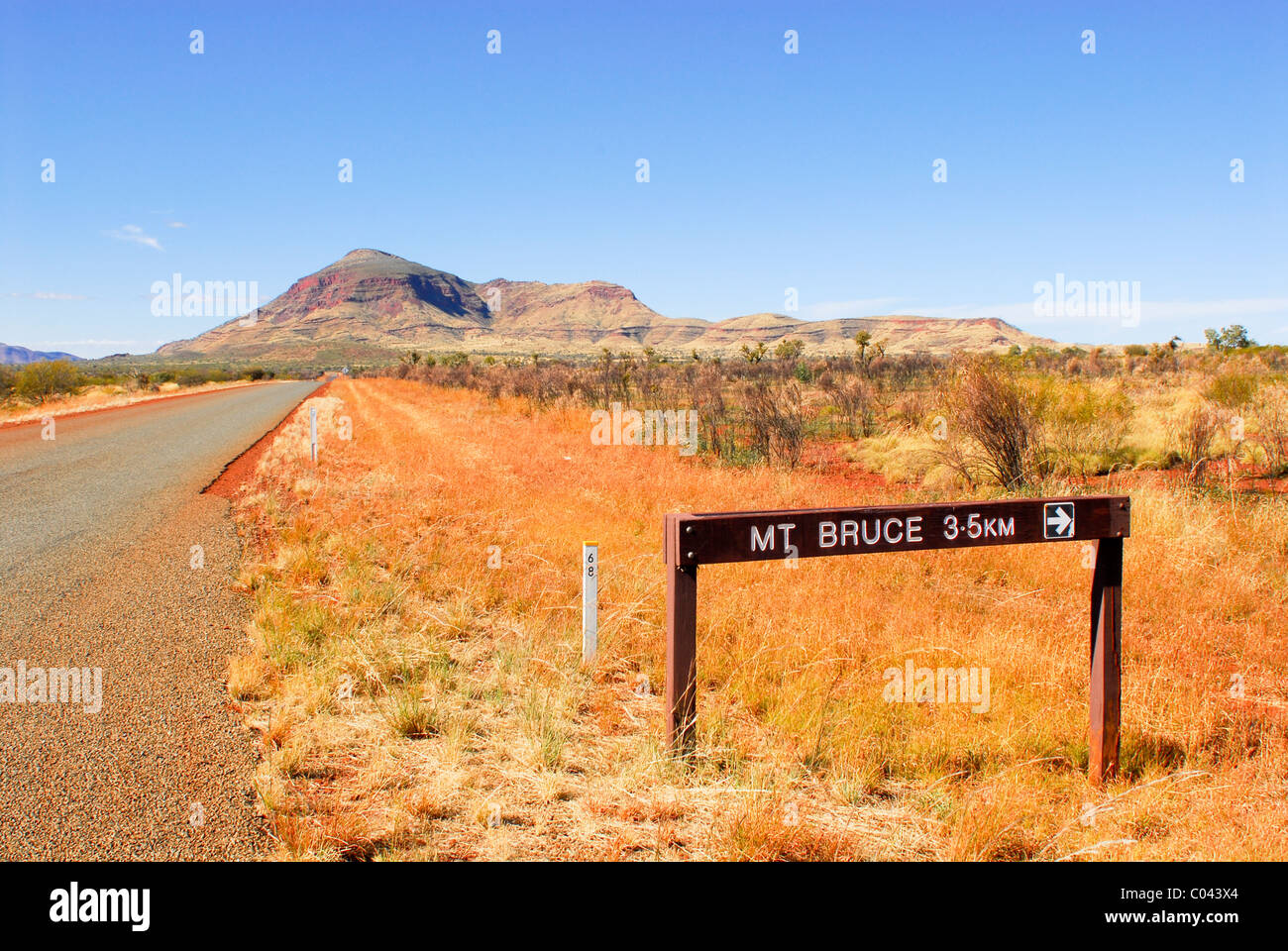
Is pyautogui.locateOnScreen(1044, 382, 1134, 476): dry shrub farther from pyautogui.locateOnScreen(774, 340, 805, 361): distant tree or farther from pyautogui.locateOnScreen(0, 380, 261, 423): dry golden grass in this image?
pyautogui.locateOnScreen(774, 340, 805, 361): distant tree

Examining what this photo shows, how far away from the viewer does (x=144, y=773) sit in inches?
141

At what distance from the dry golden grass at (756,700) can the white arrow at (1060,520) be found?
46.5 inches

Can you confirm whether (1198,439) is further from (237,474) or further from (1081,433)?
(237,474)

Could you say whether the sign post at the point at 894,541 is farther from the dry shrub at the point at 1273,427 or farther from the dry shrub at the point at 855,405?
the dry shrub at the point at 855,405

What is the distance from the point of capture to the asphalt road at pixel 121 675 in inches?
125

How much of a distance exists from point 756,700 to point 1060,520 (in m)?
1.96

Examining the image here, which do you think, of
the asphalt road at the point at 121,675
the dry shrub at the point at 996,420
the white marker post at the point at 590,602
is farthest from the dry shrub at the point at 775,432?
the asphalt road at the point at 121,675

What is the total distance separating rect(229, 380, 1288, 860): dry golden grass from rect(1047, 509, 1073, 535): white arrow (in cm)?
118

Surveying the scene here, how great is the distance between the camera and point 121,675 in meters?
4.79

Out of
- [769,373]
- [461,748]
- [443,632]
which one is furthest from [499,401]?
[461,748]

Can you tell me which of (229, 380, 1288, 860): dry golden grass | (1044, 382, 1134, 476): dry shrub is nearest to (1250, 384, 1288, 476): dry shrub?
(1044, 382, 1134, 476): dry shrub
